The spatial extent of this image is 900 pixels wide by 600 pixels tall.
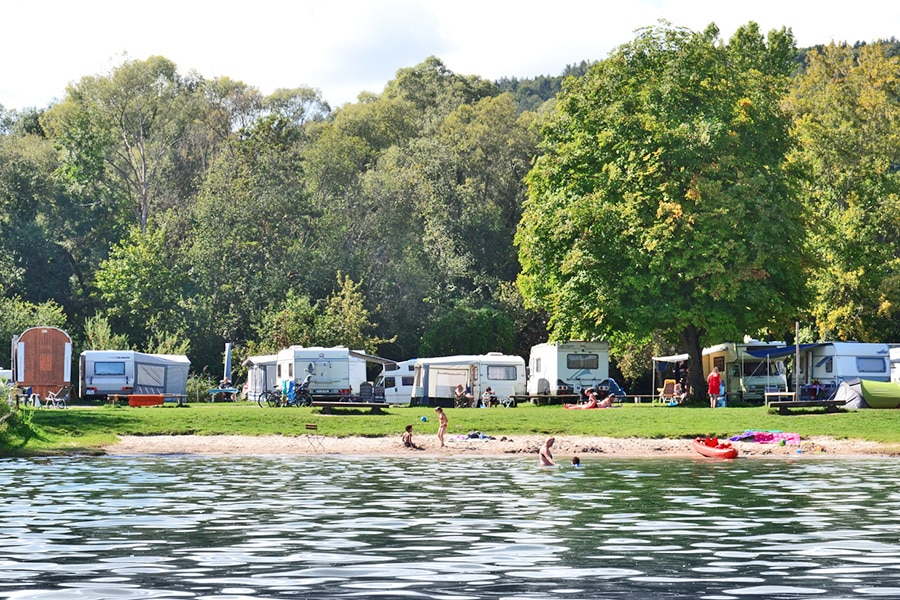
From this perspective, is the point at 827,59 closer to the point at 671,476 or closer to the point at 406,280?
the point at 406,280

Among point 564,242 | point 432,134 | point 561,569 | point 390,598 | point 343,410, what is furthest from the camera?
point 432,134

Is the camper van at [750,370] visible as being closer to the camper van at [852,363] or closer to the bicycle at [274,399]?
the camper van at [852,363]

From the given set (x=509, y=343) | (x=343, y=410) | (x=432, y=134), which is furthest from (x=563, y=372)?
(x=432, y=134)

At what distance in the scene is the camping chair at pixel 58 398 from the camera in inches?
2304

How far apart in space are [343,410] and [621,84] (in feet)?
65.5

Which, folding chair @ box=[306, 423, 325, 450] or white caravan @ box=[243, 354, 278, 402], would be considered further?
white caravan @ box=[243, 354, 278, 402]

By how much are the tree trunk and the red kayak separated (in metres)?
17.3

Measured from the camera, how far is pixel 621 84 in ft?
193

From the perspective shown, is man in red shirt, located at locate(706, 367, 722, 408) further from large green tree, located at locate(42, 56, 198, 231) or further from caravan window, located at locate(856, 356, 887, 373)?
large green tree, located at locate(42, 56, 198, 231)

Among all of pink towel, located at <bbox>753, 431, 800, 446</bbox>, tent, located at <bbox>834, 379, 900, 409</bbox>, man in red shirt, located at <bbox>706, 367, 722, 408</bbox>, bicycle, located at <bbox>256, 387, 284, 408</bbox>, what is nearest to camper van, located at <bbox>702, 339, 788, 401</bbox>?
man in red shirt, located at <bbox>706, 367, 722, 408</bbox>

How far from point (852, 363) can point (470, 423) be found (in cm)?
1996

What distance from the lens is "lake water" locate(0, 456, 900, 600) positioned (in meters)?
14.1

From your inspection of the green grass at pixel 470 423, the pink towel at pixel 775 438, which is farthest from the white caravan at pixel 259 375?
the pink towel at pixel 775 438

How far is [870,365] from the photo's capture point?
56.9 metres
